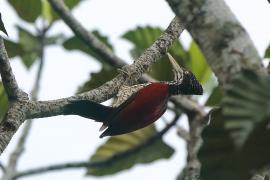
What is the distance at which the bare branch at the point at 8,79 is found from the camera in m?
2.29

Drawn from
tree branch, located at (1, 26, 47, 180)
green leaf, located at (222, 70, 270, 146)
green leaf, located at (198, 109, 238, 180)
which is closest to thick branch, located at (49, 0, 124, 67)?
tree branch, located at (1, 26, 47, 180)

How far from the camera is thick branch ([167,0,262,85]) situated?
1.49 metres

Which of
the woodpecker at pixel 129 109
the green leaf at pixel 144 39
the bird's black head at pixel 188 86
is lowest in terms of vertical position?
the woodpecker at pixel 129 109

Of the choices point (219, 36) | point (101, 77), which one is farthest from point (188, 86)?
point (101, 77)

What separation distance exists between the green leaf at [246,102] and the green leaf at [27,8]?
356 centimetres

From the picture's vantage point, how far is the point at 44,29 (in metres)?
5.12

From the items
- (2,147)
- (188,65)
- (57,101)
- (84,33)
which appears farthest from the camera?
(188,65)

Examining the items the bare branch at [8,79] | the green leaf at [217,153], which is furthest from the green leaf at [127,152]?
the green leaf at [217,153]

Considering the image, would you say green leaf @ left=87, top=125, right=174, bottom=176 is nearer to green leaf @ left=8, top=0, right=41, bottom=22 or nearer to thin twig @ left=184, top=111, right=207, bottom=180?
thin twig @ left=184, top=111, right=207, bottom=180

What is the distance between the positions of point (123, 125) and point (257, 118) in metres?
0.98

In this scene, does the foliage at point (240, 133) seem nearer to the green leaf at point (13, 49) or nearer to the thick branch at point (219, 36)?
the thick branch at point (219, 36)

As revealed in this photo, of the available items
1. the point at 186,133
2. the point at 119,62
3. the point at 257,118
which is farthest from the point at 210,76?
the point at 257,118

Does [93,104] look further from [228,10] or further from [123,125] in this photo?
[228,10]

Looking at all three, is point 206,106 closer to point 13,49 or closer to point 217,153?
point 13,49
